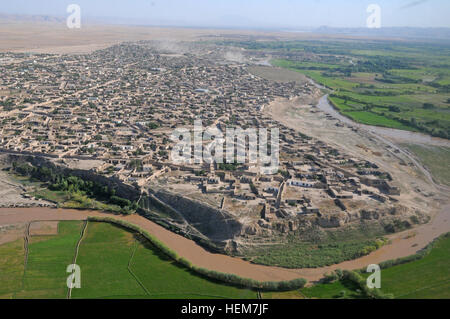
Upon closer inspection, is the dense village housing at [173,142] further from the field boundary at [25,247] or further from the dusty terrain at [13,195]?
the field boundary at [25,247]

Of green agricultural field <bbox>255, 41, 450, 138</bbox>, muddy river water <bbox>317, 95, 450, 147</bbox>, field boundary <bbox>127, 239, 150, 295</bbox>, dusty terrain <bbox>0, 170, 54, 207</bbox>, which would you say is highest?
green agricultural field <bbox>255, 41, 450, 138</bbox>

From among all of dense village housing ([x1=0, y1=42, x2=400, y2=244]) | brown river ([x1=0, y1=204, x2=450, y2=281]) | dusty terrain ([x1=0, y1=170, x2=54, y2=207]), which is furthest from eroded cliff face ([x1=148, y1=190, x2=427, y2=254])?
dusty terrain ([x1=0, y1=170, x2=54, y2=207])

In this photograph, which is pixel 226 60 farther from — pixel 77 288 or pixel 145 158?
pixel 77 288

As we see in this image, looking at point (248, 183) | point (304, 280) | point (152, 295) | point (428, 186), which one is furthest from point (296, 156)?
point (152, 295)

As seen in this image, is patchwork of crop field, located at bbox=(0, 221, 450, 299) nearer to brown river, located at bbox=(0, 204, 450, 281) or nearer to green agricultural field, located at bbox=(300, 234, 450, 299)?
green agricultural field, located at bbox=(300, 234, 450, 299)

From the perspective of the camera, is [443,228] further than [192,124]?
No
